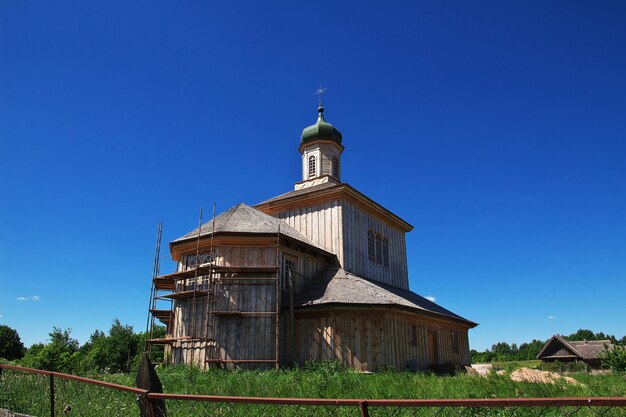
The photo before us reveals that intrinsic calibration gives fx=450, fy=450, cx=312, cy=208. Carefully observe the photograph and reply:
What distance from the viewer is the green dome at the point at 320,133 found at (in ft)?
86.7

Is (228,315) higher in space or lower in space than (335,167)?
lower

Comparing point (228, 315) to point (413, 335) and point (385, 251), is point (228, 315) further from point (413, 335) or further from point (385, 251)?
point (385, 251)

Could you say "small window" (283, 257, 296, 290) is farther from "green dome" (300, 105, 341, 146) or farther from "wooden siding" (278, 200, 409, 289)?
"green dome" (300, 105, 341, 146)

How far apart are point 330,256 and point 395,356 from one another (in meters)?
5.48

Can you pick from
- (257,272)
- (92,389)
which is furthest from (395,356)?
(92,389)

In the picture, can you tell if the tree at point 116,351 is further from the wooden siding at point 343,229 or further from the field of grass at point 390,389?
the field of grass at point 390,389

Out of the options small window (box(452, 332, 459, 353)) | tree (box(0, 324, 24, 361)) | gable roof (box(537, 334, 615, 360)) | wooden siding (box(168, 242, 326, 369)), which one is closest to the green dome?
wooden siding (box(168, 242, 326, 369))

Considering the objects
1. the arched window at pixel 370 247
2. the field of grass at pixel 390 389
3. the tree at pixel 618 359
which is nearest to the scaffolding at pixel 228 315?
the field of grass at pixel 390 389

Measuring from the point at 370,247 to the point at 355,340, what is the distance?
25.6 feet

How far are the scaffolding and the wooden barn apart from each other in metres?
34.6

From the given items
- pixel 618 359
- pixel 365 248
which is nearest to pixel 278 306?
pixel 365 248

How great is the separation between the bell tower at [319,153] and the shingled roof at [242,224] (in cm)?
583

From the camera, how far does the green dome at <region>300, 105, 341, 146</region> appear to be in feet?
86.7

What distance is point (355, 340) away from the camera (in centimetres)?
1667
